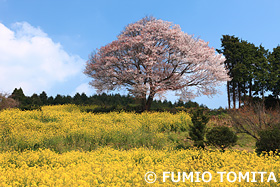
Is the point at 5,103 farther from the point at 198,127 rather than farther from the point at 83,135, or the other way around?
the point at 198,127

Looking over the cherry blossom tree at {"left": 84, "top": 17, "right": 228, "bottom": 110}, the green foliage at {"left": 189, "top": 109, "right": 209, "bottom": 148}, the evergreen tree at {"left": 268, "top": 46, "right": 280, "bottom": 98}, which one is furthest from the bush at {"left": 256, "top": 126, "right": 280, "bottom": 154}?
the evergreen tree at {"left": 268, "top": 46, "right": 280, "bottom": 98}

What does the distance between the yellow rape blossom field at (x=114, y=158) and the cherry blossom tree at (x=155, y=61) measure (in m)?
4.21

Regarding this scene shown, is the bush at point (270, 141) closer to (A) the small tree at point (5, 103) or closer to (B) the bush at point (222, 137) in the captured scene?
(B) the bush at point (222, 137)

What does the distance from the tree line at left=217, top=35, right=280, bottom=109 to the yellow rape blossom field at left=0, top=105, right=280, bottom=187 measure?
18935mm

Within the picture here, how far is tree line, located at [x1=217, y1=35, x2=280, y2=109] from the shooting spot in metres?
32.8

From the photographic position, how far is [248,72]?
32.6 meters

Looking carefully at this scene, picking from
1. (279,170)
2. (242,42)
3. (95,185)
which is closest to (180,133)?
(279,170)

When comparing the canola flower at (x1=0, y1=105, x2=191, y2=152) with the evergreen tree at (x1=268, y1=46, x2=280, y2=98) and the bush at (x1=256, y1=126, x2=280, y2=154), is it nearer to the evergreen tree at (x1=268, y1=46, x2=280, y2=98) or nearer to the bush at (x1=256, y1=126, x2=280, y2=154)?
the bush at (x1=256, y1=126, x2=280, y2=154)

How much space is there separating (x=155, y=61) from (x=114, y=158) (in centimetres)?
1305

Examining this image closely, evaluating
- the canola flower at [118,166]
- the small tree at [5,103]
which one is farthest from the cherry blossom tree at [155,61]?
the canola flower at [118,166]

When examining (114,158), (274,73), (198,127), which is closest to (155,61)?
(198,127)

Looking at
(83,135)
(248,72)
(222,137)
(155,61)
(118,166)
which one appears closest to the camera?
(118,166)

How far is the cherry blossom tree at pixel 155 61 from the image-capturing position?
21.0 m

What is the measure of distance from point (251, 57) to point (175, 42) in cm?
1663
